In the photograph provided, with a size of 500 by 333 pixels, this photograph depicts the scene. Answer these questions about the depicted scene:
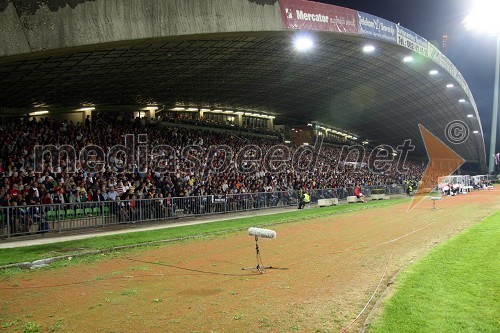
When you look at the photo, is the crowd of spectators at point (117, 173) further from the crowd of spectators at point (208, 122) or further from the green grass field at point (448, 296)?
the green grass field at point (448, 296)

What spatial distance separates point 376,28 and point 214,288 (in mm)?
24075

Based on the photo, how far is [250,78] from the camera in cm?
3594

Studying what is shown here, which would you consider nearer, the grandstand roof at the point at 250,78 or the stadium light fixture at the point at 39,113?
the grandstand roof at the point at 250,78

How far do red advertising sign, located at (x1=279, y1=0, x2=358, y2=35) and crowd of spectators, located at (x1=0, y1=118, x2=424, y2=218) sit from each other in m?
10.9

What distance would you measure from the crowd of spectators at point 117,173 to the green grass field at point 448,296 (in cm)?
1399

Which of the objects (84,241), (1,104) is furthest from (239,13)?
(1,104)

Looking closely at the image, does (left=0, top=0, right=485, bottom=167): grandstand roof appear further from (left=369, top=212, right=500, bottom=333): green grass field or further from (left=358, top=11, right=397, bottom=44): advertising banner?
(left=369, top=212, right=500, bottom=333): green grass field

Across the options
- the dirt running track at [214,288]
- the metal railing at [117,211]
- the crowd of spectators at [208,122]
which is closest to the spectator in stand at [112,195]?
the metal railing at [117,211]

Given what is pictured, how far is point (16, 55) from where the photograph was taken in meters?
13.3

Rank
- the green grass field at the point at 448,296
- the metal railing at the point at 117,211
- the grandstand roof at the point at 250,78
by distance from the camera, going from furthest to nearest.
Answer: the grandstand roof at the point at 250,78, the metal railing at the point at 117,211, the green grass field at the point at 448,296

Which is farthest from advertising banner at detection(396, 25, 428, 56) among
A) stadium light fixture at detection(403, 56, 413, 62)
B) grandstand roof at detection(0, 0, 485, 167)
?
stadium light fixture at detection(403, 56, 413, 62)

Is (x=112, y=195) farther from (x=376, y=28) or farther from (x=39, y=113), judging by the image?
(x=39, y=113)

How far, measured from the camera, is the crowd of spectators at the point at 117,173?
1852 centimetres

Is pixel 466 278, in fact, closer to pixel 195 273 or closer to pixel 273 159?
pixel 195 273
